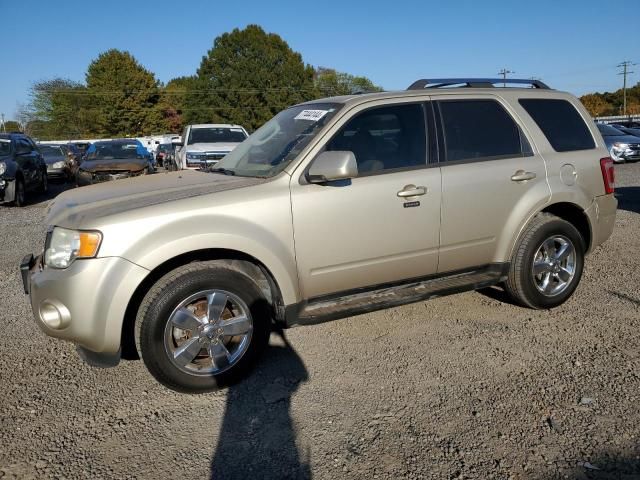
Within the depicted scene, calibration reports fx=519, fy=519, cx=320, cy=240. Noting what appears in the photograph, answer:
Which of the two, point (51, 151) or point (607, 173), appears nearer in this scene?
point (607, 173)

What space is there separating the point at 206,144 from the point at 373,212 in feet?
32.7

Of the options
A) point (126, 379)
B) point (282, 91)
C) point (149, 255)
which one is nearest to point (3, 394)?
point (126, 379)

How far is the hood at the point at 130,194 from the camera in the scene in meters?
3.16

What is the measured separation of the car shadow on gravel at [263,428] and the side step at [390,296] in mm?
397

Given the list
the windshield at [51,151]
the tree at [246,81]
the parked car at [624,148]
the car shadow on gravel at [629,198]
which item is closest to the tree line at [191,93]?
the tree at [246,81]

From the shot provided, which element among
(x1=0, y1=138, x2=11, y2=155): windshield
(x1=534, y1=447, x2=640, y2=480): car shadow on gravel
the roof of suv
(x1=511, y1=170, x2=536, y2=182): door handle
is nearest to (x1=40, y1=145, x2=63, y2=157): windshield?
(x1=0, y1=138, x2=11, y2=155): windshield

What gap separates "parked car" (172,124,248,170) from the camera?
1238 centimetres

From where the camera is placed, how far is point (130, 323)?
337 centimetres

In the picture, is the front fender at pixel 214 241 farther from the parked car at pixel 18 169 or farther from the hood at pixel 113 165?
the parked car at pixel 18 169

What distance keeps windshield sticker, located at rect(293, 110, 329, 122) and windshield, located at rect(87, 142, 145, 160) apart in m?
9.64

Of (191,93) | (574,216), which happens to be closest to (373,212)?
(574,216)

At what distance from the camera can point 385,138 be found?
12.7 ft

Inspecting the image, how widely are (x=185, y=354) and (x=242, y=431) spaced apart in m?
0.64

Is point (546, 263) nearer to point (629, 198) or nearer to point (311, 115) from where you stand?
point (311, 115)
